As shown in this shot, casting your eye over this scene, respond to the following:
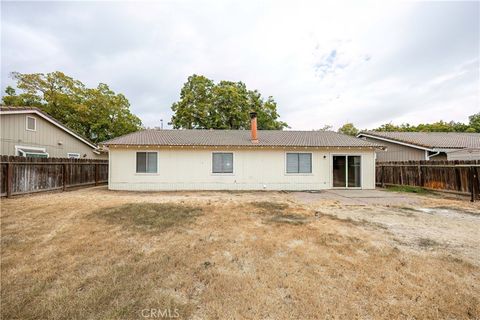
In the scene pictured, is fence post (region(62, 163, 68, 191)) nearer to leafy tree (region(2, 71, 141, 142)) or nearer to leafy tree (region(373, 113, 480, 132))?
leafy tree (region(2, 71, 141, 142))

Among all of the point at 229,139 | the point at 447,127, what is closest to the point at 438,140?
the point at 229,139

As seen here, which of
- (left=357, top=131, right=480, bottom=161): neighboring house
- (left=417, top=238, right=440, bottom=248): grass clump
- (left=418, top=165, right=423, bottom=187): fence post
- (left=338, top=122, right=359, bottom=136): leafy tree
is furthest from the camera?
(left=338, top=122, right=359, bottom=136): leafy tree

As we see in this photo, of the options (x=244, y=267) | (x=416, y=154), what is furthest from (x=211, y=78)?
(x=244, y=267)

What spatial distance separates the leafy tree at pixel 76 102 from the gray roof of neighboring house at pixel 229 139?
13.3m

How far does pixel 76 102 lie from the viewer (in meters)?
20.0

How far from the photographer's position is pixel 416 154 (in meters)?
12.5

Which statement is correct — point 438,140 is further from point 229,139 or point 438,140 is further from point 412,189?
point 229,139

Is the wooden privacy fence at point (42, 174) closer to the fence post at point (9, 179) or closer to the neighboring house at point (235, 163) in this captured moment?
the fence post at point (9, 179)

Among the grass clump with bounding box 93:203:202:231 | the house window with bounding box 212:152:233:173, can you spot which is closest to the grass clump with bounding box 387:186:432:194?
the house window with bounding box 212:152:233:173

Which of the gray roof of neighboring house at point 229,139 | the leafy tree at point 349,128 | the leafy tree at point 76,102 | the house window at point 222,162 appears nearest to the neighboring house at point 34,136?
the gray roof of neighboring house at point 229,139

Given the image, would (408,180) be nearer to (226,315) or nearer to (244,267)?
(244,267)

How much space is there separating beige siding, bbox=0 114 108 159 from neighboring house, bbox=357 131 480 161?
71.1 ft

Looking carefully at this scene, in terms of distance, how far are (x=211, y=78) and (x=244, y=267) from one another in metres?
23.2

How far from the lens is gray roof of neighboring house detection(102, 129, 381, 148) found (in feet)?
33.4
